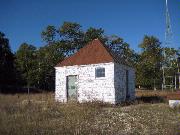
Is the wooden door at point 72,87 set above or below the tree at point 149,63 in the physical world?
below

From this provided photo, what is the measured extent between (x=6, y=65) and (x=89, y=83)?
35933 mm

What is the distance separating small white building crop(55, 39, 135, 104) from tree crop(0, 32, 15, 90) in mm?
28945

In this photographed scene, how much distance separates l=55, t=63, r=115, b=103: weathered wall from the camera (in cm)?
2103

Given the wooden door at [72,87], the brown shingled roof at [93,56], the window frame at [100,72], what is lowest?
the wooden door at [72,87]

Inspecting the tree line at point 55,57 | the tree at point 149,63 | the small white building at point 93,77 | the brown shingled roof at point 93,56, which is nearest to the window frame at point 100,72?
the small white building at point 93,77

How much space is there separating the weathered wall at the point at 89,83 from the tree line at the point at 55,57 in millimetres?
22936

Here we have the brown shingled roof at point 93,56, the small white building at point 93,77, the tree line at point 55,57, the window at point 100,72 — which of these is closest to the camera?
the small white building at point 93,77

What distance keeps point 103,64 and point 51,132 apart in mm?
12108

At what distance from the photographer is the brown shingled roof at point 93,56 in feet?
71.4

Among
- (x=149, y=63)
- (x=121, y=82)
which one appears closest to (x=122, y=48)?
(x=149, y=63)

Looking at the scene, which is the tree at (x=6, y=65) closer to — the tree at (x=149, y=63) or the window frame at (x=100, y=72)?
the tree at (x=149, y=63)

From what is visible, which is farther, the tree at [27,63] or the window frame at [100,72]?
the tree at [27,63]

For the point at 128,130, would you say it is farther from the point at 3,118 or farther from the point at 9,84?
the point at 9,84

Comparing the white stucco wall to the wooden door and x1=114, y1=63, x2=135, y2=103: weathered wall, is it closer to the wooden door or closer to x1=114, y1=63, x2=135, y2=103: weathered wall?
x1=114, y1=63, x2=135, y2=103: weathered wall
